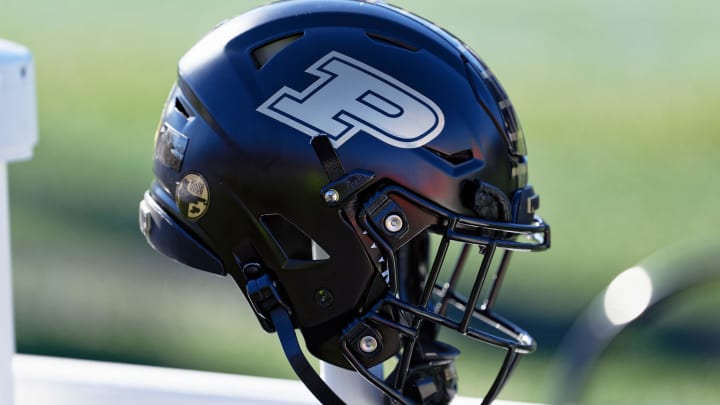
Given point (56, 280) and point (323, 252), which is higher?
point (323, 252)

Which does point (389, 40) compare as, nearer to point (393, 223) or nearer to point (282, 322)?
point (393, 223)

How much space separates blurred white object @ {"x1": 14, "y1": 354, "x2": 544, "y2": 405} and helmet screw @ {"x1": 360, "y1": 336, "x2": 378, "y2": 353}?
617mm

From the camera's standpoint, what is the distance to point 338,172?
1.36 meters

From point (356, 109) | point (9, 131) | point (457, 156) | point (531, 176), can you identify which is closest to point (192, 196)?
point (356, 109)

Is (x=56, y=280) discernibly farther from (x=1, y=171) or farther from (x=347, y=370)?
(x=347, y=370)

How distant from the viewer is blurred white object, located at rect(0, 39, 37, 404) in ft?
5.72

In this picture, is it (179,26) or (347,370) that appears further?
(179,26)

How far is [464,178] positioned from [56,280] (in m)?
3.41

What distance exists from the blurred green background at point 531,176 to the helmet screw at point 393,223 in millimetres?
923

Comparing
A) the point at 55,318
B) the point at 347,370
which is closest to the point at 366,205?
the point at 347,370

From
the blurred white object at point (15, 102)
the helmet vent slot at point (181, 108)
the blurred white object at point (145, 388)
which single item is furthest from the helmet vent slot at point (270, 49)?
the blurred white object at point (145, 388)

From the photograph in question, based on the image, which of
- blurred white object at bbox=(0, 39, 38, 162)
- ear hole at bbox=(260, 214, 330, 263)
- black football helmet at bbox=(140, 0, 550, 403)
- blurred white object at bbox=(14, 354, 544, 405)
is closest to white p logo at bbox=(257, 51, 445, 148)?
black football helmet at bbox=(140, 0, 550, 403)

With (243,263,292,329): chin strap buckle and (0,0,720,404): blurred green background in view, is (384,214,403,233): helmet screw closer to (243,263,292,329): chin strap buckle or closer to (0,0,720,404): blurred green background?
(243,263,292,329): chin strap buckle

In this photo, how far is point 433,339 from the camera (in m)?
1.79
